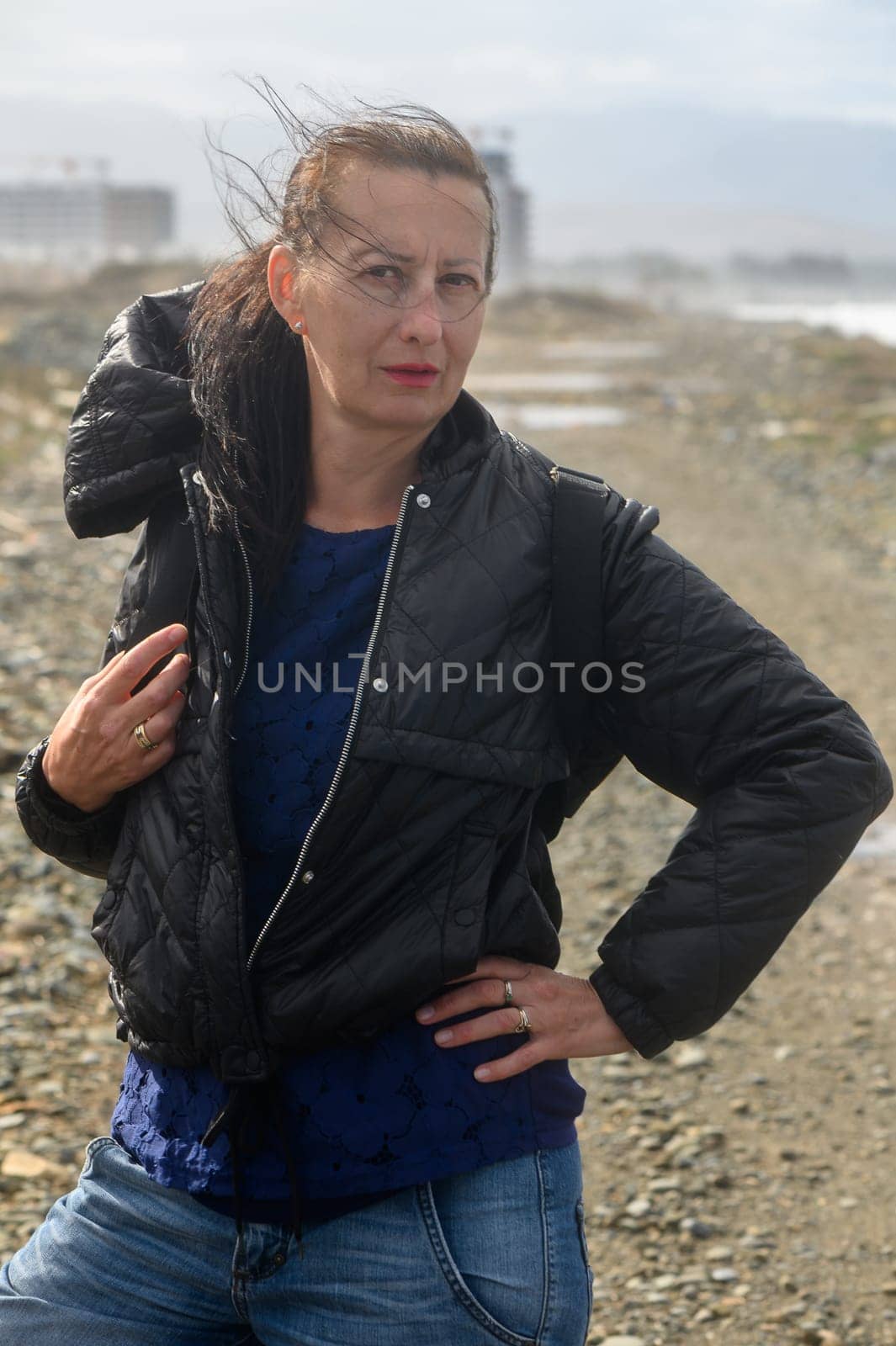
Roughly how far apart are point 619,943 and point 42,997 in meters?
2.73

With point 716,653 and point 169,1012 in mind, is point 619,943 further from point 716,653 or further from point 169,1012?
point 169,1012

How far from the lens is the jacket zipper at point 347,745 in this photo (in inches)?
64.1

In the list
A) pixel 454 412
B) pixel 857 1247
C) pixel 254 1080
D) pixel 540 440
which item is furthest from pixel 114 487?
pixel 540 440

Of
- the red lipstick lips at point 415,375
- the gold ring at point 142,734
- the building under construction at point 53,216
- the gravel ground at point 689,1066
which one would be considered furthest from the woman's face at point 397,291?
the building under construction at point 53,216

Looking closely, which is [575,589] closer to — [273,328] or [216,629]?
[216,629]

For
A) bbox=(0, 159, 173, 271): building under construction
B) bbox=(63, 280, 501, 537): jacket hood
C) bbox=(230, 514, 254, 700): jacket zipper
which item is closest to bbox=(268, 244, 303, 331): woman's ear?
bbox=(63, 280, 501, 537): jacket hood

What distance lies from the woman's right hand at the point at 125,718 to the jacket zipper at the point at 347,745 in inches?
8.4

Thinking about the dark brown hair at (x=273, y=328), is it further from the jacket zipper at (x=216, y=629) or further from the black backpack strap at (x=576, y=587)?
the black backpack strap at (x=576, y=587)

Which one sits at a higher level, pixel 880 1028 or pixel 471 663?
pixel 471 663

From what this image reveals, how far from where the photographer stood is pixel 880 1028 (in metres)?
4.25

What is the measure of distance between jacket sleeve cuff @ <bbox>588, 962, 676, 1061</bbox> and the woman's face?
72 cm

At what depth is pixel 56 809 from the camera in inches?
73.4

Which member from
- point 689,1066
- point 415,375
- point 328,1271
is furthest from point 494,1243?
point 689,1066

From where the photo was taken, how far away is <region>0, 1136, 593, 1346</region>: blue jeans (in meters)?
1.61
